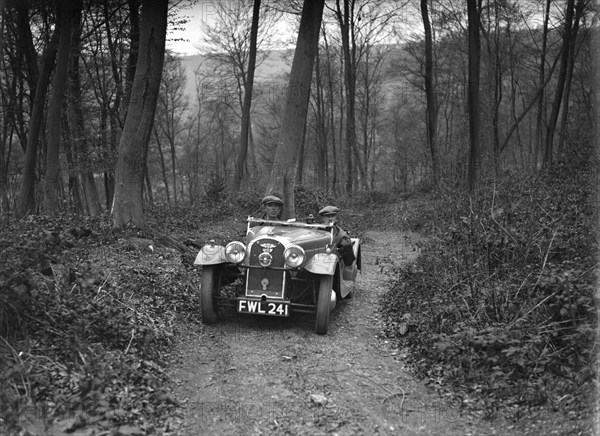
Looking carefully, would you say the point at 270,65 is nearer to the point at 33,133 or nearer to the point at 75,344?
the point at 33,133

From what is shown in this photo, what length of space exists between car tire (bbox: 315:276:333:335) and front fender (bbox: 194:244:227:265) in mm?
1264

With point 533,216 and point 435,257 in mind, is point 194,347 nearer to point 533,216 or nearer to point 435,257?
point 435,257

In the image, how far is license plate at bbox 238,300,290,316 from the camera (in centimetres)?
626

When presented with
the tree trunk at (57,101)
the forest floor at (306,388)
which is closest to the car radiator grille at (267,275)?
the forest floor at (306,388)

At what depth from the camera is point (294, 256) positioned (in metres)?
6.37

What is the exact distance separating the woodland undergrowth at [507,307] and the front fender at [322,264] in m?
1.18

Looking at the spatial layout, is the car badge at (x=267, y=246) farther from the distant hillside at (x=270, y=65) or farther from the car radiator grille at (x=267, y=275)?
the distant hillside at (x=270, y=65)

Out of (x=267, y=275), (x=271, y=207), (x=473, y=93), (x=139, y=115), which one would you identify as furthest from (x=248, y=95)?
(x=267, y=275)

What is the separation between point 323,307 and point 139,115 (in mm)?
5986

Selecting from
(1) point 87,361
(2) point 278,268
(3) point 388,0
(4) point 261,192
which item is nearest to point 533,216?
(2) point 278,268

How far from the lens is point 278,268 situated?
639 centimetres

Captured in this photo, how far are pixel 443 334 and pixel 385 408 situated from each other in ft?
4.56

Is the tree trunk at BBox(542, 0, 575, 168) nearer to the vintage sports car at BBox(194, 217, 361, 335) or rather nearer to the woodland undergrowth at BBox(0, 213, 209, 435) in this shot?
the vintage sports car at BBox(194, 217, 361, 335)

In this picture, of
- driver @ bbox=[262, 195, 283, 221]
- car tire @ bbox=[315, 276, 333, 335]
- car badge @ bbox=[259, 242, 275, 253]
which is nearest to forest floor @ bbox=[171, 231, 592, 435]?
car tire @ bbox=[315, 276, 333, 335]
